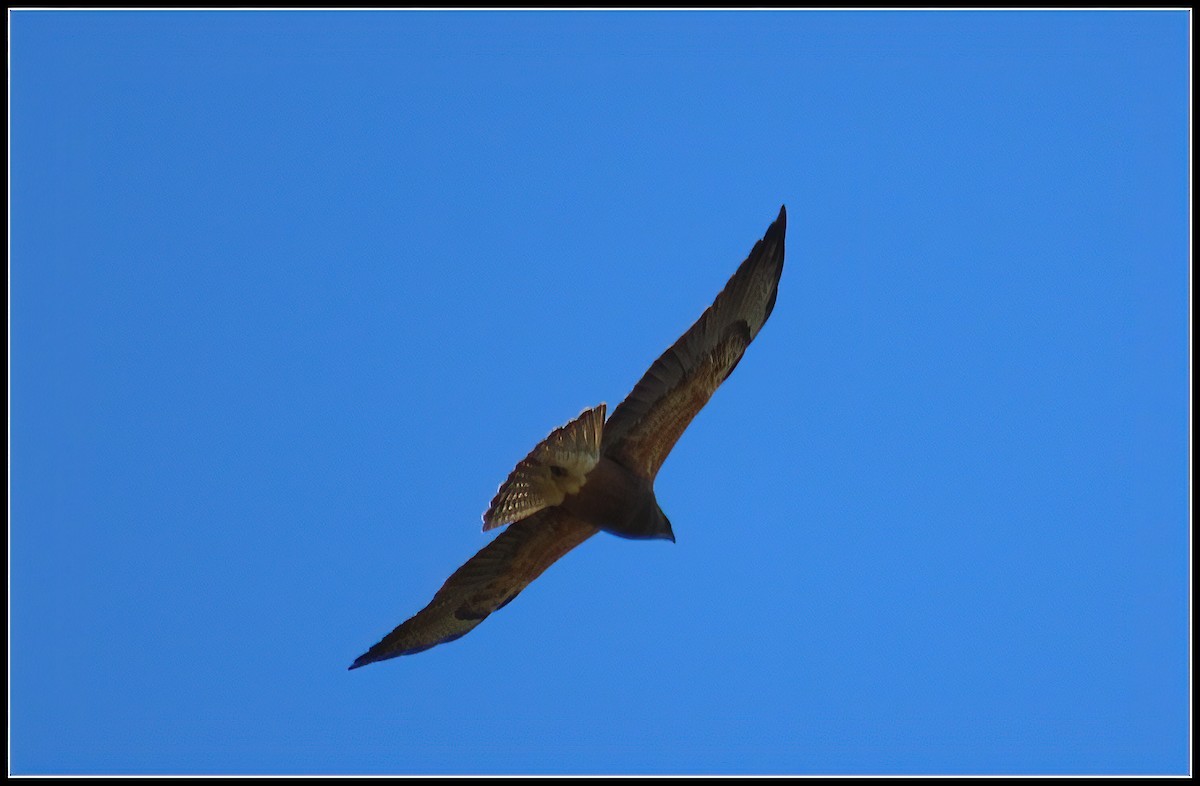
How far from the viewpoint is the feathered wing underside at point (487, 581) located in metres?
9.96

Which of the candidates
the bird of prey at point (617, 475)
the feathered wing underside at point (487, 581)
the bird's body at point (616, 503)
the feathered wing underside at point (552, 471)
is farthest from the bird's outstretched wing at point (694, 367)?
the feathered wing underside at point (487, 581)

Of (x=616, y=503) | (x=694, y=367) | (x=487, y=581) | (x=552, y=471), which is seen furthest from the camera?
(x=487, y=581)

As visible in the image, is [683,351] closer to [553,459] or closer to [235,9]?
[553,459]

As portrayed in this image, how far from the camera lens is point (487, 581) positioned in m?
10.2

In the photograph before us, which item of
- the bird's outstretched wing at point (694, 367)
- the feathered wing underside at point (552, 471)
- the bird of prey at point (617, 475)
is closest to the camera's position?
the feathered wing underside at point (552, 471)

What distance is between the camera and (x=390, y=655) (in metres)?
10.2

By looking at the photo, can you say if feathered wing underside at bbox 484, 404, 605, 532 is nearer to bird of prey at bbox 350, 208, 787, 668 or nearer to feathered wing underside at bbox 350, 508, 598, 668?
bird of prey at bbox 350, 208, 787, 668

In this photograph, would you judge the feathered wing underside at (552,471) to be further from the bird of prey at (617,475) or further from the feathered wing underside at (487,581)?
the feathered wing underside at (487,581)

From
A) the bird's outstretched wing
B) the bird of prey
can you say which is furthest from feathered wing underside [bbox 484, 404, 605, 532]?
the bird's outstretched wing

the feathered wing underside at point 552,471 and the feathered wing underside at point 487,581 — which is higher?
the feathered wing underside at point 552,471

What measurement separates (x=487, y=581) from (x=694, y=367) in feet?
7.25

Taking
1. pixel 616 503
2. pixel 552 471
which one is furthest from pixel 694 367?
pixel 552 471

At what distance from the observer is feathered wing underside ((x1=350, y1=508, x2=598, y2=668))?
9.96m

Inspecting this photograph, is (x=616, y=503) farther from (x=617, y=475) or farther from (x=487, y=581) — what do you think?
(x=487, y=581)
